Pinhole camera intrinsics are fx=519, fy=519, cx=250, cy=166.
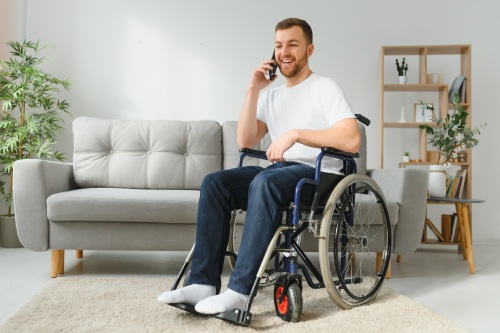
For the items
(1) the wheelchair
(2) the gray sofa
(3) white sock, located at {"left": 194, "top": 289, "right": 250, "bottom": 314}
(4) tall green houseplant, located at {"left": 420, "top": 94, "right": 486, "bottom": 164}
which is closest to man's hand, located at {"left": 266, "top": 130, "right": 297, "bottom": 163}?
(1) the wheelchair

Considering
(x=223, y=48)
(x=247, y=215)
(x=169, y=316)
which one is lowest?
(x=169, y=316)

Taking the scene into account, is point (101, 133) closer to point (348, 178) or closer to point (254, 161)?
point (254, 161)

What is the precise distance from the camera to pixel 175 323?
167 centimetres

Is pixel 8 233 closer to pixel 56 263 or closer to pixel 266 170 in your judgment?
pixel 56 263

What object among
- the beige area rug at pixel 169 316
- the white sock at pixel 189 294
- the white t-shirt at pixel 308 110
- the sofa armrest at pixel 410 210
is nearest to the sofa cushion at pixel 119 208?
the beige area rug at pixel 169 316

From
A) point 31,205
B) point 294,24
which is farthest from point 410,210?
point 31,205

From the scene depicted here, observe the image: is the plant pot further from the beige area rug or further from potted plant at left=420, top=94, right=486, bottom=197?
potted plant at left=420, top=94, right=486, bottom=197

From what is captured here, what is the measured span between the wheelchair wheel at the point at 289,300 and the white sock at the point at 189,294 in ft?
0.74

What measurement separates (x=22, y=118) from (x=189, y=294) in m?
2.40

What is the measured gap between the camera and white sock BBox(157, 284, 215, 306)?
1.61 m

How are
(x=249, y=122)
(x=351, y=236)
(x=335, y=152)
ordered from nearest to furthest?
1. (x=335, y=152)
2. (x=351, y=236)
3. (x=249, y=122)

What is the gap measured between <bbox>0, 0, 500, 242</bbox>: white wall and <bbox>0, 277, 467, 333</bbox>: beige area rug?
83.2 inches

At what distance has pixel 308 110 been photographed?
6.50 ft

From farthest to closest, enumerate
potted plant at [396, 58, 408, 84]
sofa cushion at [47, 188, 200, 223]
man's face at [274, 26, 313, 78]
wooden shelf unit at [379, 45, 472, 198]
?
potted plant at [396, 58, 408, 84], wooden shelf unit at [379, 45, 472, 198], sofa cushion at [47, 188, 200, 223], man's face at [274, 26, 313, 78]
